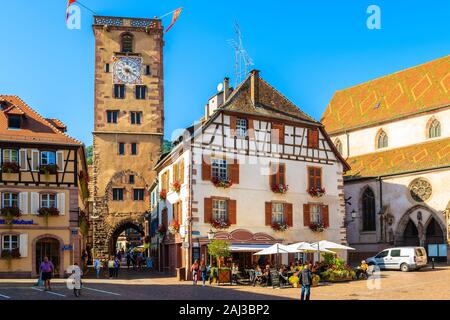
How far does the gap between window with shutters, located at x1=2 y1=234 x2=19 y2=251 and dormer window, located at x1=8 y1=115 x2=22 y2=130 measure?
19.0 feet

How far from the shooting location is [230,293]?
2444 cm

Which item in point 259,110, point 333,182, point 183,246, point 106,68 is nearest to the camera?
point 183,246

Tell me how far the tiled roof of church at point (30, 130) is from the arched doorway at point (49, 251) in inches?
209

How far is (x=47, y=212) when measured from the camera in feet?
112

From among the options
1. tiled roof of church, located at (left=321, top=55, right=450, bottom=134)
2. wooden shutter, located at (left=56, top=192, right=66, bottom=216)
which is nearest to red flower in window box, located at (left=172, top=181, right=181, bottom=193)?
wooden shutter, located at (left=56, top=192, right=66, bottom=216)

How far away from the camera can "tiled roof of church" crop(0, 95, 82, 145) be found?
34.6 metres

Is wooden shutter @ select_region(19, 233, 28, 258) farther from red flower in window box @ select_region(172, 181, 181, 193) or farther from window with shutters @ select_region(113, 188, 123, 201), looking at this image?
window with shutters @ select_region(113, 188, 123, 201)

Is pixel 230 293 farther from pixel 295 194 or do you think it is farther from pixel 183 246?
pixel 295 194

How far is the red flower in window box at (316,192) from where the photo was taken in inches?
1460

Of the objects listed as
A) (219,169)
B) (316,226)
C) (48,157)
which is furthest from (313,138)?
(48,157)

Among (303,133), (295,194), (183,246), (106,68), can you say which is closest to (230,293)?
(183,246)

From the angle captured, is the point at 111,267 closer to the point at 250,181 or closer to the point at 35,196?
the point at 35,196

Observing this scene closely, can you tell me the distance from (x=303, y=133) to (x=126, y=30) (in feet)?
72.7

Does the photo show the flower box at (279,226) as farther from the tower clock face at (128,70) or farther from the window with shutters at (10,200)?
the tower clock face at (128,70)
